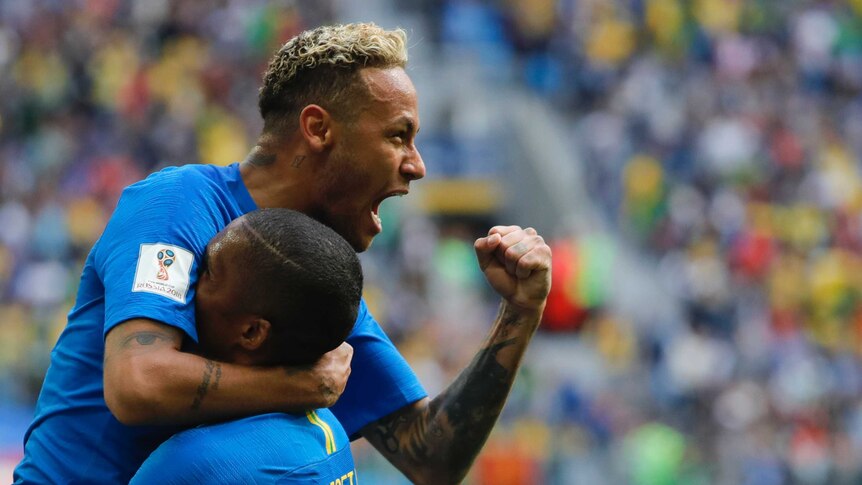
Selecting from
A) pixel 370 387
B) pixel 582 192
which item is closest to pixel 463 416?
pixel 370 387

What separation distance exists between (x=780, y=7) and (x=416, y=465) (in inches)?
687

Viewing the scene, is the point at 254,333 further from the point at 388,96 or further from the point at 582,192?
the point at 582,192

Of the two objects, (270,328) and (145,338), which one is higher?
(270,328)

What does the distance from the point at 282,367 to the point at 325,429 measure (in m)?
0.18

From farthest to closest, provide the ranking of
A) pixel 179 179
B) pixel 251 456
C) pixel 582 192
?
1. pixel 582 192
2. pixel 179 179
3. pixel 251 456

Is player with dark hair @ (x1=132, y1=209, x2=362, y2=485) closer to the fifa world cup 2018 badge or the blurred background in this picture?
the fifa world cup 2018 badge

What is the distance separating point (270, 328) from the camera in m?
3.36

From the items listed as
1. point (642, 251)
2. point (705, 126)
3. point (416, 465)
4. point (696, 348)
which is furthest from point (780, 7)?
point (416, 465)

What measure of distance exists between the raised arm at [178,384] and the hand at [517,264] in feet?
2.76

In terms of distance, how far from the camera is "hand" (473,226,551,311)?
4.05 metres

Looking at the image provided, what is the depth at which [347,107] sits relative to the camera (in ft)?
12.9

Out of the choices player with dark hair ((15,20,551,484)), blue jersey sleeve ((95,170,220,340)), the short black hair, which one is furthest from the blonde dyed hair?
the short black hair

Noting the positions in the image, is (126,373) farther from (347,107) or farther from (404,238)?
(404,238)

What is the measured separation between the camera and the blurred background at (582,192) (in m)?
13.6
